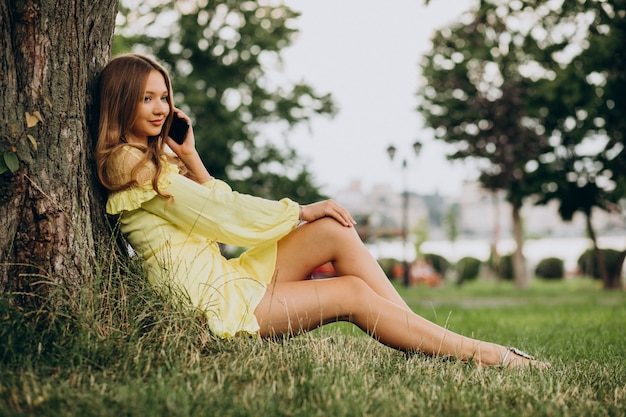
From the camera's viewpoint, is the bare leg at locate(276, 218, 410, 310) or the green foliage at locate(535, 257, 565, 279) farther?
the green foliage at locate(535, 257, 565, 279)

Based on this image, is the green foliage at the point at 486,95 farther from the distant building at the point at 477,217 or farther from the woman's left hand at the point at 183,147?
the woman's left hand at the point at 183,147

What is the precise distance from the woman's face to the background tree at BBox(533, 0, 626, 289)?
1447 centimetres

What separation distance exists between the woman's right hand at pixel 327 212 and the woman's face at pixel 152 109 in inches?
36.1

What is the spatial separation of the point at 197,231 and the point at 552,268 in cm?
3055

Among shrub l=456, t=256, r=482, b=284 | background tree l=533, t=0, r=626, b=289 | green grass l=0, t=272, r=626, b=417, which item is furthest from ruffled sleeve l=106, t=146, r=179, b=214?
shrub l=456, t=256, r=482, b=284

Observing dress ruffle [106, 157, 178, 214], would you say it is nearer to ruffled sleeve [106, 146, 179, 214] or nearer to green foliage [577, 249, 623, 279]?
ruffled sleeve [106, 146, 179, 214]

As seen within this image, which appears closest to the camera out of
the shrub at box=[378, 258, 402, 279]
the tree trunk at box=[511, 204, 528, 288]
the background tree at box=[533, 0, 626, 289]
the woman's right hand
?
the woman's right hand

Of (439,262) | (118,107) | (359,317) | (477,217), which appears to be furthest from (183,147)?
(477,217)

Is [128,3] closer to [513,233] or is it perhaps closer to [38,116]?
[513,233]

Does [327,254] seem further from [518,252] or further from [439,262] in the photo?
[439,262]

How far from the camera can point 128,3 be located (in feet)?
68.1

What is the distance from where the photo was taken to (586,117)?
59.5ft

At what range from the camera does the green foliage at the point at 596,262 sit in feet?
68.4

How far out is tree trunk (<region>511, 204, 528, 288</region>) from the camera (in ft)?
75.7
